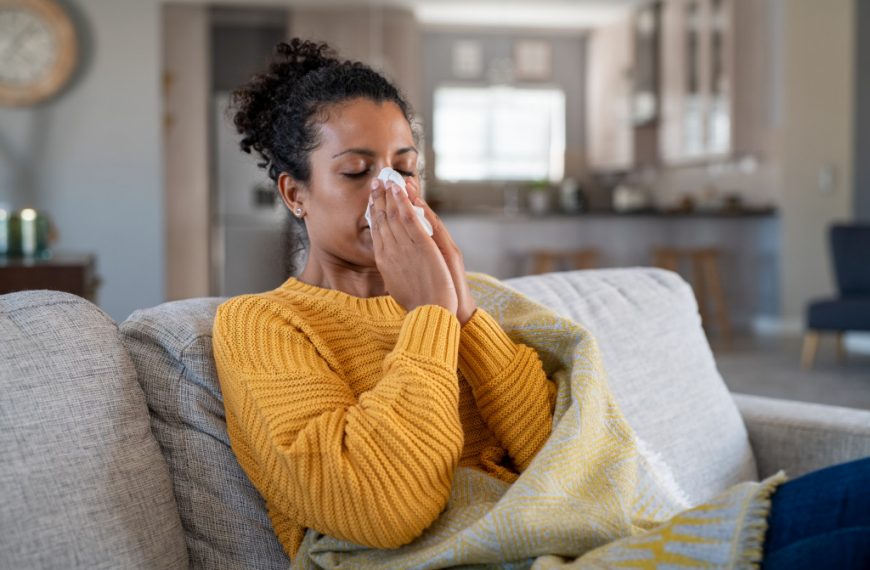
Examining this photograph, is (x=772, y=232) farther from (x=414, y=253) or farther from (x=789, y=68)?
(x=414, y=253)

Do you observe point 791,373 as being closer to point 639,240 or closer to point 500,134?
point 639,240

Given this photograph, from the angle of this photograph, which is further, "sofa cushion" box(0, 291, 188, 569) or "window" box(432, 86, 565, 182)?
"window" box(432, 86, 565, 182)

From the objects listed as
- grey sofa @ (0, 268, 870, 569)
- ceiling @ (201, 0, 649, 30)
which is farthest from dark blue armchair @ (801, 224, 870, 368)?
grey sofa @ (0, 268, 870, 569)

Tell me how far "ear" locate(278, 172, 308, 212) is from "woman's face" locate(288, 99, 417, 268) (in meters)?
0.05

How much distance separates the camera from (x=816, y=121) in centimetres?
673

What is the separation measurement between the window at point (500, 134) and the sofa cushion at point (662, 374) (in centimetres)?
778

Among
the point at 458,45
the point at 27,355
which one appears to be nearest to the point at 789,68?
the point at 458,45

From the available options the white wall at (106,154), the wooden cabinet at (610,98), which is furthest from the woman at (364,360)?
the wooden cabinet at (610,98)

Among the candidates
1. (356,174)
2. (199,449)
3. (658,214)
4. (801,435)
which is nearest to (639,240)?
(658,214)

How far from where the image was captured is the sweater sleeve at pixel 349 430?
41.2 inches

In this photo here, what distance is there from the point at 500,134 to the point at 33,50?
16.9 feet

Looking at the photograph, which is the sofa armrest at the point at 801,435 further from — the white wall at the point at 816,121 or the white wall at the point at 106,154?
the white wall at the point at 816,121

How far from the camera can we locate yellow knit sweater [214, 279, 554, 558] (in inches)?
41.4

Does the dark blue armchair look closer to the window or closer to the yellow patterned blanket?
the window
